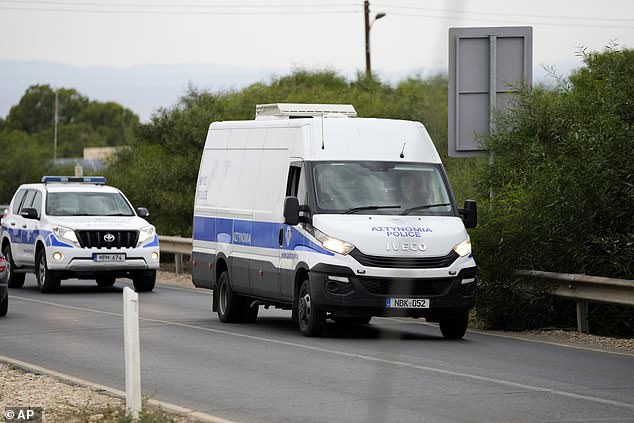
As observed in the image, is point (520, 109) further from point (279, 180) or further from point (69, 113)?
point (69, 113)

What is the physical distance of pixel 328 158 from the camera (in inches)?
669

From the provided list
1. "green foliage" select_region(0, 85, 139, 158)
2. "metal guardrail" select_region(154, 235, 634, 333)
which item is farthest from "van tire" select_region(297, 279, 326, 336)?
"green foliage" select_region(0, 85, 139, 158)

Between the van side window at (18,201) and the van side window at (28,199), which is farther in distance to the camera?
the van side window at (18,201)

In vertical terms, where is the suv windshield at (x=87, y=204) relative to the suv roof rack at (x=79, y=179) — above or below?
below

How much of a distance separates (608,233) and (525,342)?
216cm

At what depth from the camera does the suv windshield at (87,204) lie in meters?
26.4

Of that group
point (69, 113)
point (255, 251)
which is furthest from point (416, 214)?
point (69, 113)

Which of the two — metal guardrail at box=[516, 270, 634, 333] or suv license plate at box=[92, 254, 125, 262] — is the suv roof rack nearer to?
suv license plate at box=[92, 254, 125, 262]

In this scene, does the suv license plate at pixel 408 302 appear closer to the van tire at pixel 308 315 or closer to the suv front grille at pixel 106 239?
the van tire at pixel 308 315

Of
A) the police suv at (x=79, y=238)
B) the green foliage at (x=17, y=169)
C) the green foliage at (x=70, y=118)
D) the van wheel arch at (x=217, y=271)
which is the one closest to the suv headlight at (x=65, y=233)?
the police suv at (x=79, y=238)

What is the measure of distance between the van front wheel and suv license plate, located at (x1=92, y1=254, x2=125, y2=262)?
6438mm

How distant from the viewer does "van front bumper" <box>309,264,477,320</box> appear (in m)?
15.9

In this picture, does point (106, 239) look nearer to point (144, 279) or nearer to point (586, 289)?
point (144, 279)

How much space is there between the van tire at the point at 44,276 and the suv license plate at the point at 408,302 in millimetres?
10880
